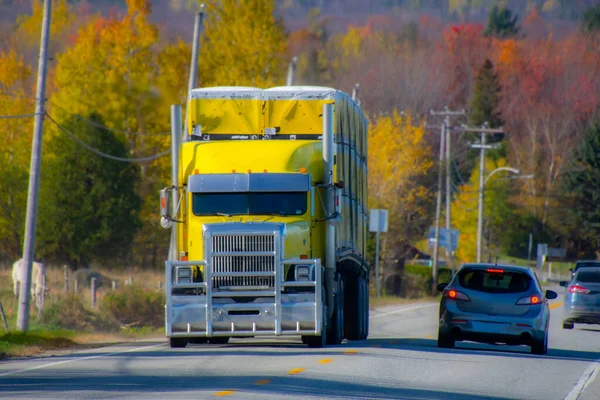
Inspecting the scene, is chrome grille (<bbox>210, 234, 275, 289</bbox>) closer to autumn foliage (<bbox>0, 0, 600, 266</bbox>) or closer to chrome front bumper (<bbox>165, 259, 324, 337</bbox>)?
chrome front bumper (<bbox>165, 259, 324, 337</bbox>)

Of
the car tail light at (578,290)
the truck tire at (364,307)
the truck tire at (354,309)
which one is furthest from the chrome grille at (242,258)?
the car tail light at (578,290)

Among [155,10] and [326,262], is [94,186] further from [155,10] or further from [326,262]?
[326,262]

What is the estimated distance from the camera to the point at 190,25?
3346 inches

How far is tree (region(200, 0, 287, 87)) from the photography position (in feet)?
190

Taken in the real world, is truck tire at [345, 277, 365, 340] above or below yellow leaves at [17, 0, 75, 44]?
below

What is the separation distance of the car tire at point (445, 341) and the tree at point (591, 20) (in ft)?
435

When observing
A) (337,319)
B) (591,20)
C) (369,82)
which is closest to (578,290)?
(337,319)

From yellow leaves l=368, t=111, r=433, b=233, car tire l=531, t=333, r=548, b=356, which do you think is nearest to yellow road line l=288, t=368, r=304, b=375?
car tire l=531, t=333, r=548, b=356

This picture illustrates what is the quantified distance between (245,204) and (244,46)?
39732mm

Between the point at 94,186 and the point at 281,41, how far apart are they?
11.6 m

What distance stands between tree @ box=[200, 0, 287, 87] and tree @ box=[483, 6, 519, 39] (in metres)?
92.5

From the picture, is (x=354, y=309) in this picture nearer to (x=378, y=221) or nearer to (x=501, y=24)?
(x=378, y=221)

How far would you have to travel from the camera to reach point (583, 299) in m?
31.3

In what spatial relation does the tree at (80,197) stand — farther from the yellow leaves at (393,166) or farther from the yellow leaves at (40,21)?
the yellow leaves at (40,21)
